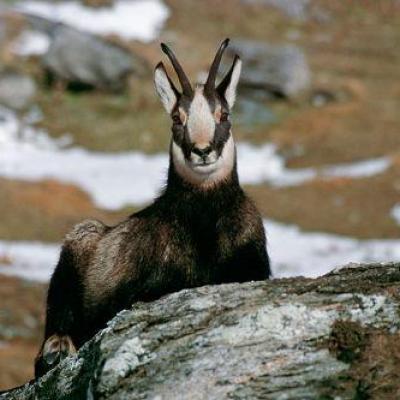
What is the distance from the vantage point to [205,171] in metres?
10.8

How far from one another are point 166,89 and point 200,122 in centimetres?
83

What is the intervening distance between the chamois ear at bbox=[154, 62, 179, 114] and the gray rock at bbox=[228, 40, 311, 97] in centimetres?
5101

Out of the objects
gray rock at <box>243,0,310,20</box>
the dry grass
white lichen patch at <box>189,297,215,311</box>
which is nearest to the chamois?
white lichen patch at <box>189,297,215,311</box>

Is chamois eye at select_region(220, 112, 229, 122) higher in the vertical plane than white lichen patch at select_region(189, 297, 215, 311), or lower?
higher

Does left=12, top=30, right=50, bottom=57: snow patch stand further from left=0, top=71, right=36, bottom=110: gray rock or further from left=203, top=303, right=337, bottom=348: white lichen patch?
left=203, top=303, right=337, bottom=348: white lichen patch

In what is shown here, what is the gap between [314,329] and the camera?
23.7ft

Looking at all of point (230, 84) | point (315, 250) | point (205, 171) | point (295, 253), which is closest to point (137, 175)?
point (295, 253)

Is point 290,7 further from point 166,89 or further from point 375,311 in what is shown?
point 375,311

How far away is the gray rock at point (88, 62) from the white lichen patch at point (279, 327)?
2183 inches

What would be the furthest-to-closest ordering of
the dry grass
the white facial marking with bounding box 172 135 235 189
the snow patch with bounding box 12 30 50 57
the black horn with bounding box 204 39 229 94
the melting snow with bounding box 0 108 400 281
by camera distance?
the snow patch with bounding box 12 30 50 57, the melting snow with bounding box 0 108 400 281, the dry grass, the black horn with bounding box 204 39 229 94, the white facial marking with bounding box 172 135 235 189

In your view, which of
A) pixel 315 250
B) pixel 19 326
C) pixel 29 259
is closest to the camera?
pixel 19 326

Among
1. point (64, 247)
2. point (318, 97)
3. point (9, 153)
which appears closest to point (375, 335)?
point (64, 247)

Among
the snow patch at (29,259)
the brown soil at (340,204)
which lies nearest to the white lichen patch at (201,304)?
the snow patch at (29,259)

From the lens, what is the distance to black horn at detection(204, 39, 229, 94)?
1099cm
